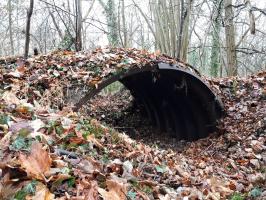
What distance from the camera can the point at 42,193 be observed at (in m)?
2.92

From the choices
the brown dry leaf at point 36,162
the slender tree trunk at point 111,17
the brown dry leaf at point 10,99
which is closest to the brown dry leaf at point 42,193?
the brown dry leaf at point 36,162

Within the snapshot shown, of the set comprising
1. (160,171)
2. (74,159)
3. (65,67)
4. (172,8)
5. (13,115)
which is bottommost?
(160,171)

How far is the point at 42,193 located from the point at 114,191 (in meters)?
0.70

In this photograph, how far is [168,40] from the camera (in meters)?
14.8

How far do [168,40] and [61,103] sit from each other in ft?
28.6

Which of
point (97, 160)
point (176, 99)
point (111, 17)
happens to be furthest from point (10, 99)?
point (111, 17)

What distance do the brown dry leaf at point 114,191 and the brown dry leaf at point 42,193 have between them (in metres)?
0.46

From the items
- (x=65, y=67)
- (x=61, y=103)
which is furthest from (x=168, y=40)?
(x=61, y=103)

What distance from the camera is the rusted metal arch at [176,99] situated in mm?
9237

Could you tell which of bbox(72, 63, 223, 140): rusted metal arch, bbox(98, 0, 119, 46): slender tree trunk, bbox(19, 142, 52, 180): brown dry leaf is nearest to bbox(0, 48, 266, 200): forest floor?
bbox(19, 142, 52, 180): brown dry leaf

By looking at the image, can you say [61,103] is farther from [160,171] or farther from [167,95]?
[167,95]

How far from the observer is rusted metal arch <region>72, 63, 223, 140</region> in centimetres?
924

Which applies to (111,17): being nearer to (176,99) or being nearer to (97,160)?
(176,99)

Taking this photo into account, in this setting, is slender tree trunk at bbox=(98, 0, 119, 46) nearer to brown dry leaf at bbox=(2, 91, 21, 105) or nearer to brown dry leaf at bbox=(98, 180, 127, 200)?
brown dry leaf at bbox=(2, 91, 21, 105)
